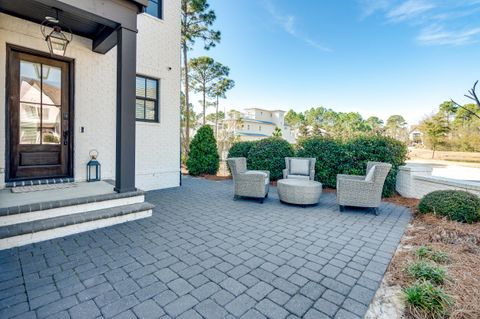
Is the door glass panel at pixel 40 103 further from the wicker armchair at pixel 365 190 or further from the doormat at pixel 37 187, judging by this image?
the wicker armchair at pixel 365 190

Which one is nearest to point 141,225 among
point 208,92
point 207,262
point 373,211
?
point 207,262

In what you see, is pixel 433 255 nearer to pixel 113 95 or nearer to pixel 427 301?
pixel 427 301

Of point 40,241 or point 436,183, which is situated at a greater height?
point 436,183

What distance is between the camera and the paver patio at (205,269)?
188 cm

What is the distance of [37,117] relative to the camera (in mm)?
4609

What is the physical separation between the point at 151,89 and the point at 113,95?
116 cm

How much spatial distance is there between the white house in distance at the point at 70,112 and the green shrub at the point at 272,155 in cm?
363

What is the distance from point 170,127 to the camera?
22.6 ft

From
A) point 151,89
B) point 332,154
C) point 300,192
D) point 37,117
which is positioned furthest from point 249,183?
point 37,117

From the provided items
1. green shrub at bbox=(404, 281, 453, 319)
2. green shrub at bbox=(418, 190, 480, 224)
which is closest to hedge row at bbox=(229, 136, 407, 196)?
green shrub at bbox=(418, 190, 480, 224)

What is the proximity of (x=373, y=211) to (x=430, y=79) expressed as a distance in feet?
39.1

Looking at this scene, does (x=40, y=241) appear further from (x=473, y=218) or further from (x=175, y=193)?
(x=473, y=218)

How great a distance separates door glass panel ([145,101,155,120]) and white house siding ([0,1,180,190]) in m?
0.24

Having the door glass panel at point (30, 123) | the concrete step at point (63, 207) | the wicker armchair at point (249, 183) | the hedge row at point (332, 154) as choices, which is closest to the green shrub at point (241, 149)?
the hedge row at point (332, 154)
